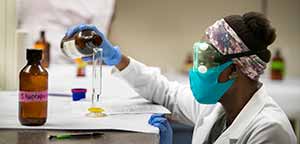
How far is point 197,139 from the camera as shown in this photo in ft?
5.24

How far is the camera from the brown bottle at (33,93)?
1160 millimetres

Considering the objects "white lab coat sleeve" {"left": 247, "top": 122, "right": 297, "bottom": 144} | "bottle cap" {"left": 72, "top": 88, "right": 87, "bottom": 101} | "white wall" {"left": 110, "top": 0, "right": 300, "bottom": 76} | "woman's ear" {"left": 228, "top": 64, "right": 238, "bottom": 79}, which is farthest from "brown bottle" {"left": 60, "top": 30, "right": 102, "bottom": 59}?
"white wall" {"left": 110, "top": 0, "right": 300, "bottom": 76}

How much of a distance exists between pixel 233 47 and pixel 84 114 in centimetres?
43

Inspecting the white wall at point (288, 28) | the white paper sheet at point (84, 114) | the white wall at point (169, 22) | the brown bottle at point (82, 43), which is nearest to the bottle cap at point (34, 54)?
the white paper sheet at point (84, 114)

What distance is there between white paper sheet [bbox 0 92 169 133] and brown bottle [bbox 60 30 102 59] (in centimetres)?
15

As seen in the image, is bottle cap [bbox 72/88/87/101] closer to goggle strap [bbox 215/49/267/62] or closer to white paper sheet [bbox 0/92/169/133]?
white paper sheet [bbox 0/92/169/133]

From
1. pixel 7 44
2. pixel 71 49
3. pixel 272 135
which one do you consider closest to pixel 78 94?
pixel 71 49

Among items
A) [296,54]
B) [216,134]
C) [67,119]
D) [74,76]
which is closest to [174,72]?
[296,54]

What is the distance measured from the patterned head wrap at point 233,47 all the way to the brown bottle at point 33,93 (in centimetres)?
49

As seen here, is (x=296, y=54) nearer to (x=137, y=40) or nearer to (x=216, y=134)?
(x=137, y=40)

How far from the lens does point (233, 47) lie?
141 centimetres

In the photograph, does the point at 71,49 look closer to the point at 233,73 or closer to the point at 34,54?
the point at 34,54

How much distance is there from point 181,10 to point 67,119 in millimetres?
2001

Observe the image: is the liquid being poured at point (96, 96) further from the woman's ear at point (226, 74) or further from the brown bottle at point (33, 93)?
the woman's ear at point (226, 74)
